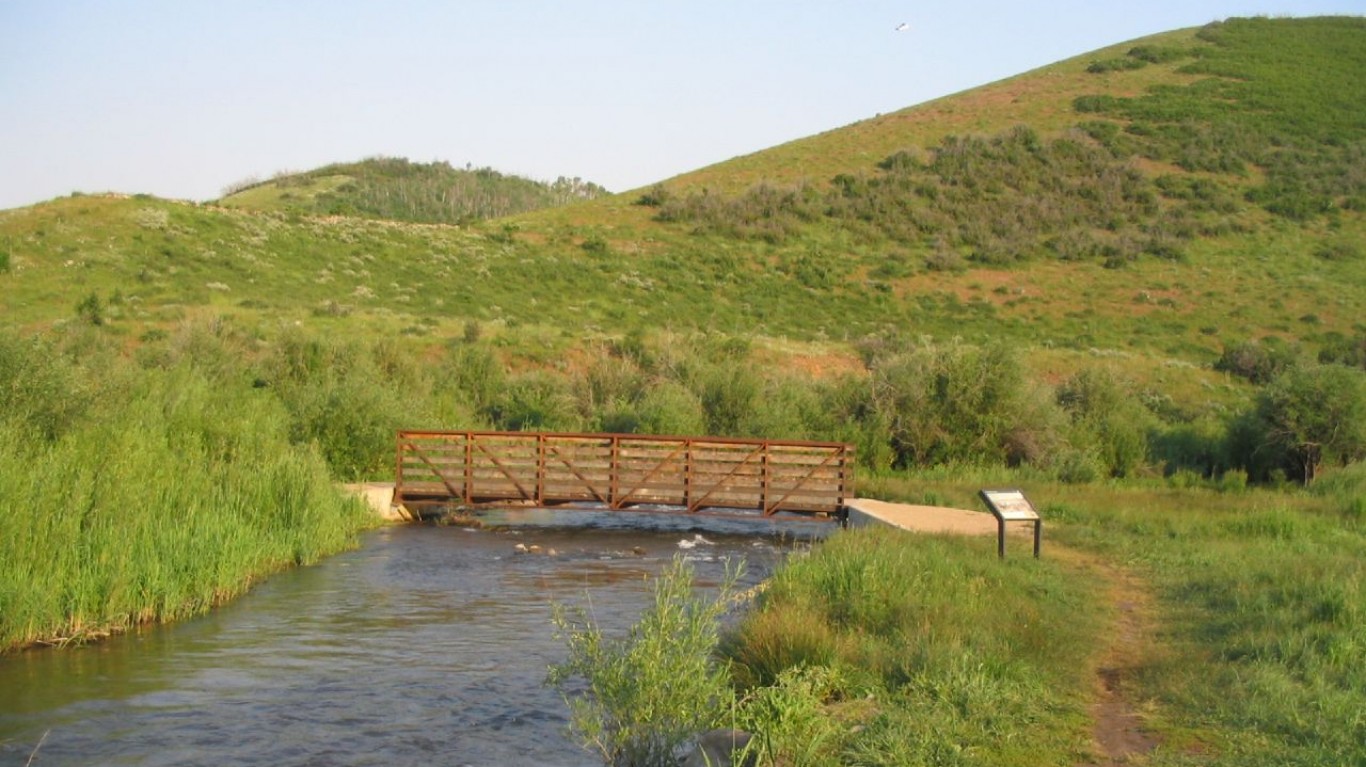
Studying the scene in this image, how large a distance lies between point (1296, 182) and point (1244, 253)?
980cm

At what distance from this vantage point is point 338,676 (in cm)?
1205

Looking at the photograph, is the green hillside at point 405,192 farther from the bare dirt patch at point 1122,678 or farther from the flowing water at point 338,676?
the bare dirt patch at point 1122,678

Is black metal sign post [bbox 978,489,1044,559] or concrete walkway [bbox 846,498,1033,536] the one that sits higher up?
black metal sign post [bbox 978,489,1044,559]

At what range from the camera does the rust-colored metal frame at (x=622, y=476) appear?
76.6 feet

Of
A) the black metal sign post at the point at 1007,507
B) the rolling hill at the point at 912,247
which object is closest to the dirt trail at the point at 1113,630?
the black metal sign post at the point at 1007,507

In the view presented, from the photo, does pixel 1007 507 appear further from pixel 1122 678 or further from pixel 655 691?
pixel 655 691

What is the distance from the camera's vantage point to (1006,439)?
27.8 metres

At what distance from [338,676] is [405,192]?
117251 mm

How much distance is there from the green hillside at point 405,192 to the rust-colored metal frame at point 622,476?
82417mm

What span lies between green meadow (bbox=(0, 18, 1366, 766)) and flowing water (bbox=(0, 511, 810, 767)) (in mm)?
858

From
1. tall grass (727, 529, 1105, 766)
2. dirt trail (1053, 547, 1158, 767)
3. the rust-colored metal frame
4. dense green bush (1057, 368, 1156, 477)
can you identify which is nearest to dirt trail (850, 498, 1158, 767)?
dirt trail (1053, 547, 1158, 767)

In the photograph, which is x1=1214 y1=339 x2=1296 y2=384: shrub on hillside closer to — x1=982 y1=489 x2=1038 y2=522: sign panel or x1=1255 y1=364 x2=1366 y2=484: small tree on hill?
x1=1255 y1=364 x2=1366 y2=484: small tree on hill

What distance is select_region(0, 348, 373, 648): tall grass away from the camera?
1274cm

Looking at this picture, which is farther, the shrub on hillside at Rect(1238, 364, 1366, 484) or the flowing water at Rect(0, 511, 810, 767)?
the shrub on hillside at Rect(1238, 364, 1366, 484)
